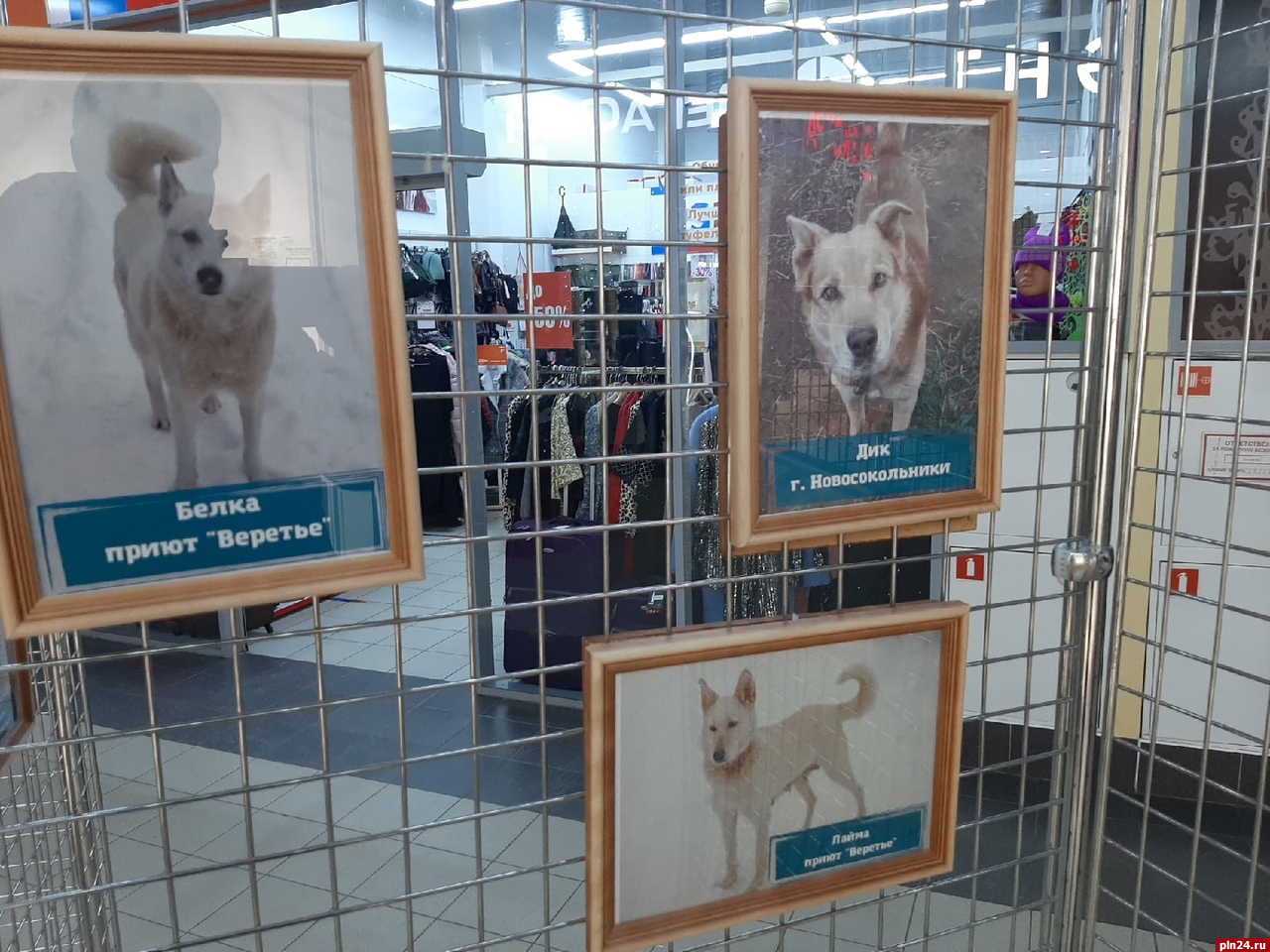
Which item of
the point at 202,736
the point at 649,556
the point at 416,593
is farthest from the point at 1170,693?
the point at 416,593

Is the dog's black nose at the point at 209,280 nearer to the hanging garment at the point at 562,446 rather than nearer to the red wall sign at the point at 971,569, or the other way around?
Answer: the red wall sign at the point at 971,569

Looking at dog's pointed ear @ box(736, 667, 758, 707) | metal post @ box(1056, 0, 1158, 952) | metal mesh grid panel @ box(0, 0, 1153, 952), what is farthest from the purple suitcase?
dog's pointed ear @ box(736, 667, 758, 707)

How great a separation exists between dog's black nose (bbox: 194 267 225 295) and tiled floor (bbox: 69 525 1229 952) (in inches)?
15.9

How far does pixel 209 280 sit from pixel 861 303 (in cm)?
59

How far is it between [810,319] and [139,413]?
0.59m

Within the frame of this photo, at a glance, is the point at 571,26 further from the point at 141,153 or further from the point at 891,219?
the point at 141,153

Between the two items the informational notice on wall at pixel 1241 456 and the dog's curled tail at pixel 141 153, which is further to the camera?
the informational notice on wall at pixel 1241 456

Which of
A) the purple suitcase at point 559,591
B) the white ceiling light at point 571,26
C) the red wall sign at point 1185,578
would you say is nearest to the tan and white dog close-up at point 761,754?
the red wall sign at point 1185,578

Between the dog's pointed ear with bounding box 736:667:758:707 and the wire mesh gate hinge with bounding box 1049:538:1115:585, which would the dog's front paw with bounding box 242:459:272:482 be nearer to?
the dog's pointed ear with bounding box 736:667:758:707

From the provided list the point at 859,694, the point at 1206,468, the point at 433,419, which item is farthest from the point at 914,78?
the point at 433,419

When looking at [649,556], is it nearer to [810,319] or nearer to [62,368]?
[810,319]

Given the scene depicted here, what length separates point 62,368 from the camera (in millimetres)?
676
